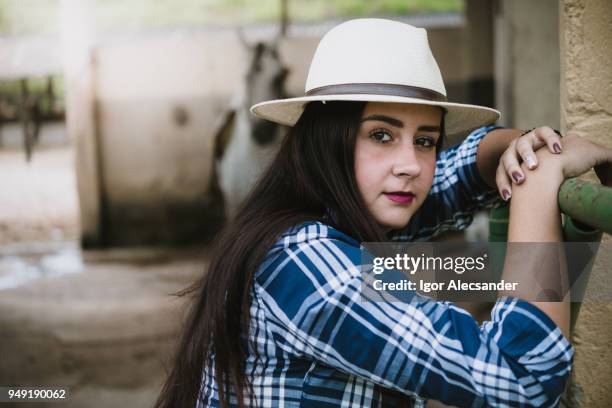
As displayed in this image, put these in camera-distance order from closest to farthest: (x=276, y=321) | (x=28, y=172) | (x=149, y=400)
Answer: (x=276, y=321), (x=149, y=400), (x=28, y=172)

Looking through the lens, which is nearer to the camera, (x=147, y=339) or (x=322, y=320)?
(x=322, y=320)

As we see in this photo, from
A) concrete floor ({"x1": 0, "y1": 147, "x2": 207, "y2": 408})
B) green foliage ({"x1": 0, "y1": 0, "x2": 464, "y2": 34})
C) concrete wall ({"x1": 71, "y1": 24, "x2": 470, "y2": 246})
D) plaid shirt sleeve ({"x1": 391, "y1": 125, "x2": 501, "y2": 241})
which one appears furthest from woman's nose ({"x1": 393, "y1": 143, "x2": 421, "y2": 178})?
green foliage ({"x1": 0, "y1": 0, "x2": 464, "y2": 34})

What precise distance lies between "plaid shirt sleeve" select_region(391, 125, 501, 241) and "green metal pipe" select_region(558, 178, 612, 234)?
1.81 ft

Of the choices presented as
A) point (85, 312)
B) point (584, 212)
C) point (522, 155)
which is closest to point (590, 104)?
point (522, 155)

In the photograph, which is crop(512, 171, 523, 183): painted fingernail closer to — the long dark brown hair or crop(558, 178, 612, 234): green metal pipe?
crop(558, 178, 612, 234): green metal pipe

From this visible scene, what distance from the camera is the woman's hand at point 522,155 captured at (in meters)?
1.22

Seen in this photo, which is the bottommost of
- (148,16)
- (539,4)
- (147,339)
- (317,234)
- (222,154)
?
(147,339)

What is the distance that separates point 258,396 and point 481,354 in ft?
1.56

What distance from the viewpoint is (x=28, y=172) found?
1220cm

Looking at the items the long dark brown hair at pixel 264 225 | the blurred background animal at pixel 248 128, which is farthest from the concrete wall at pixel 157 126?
the long dark brown hair at pixel 264 225

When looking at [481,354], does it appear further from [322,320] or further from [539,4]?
[539,4]

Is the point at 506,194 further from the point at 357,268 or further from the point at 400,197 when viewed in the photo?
the point at 357,268

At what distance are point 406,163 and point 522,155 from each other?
0.22 meters

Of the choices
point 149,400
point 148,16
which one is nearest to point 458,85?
point 149,400
